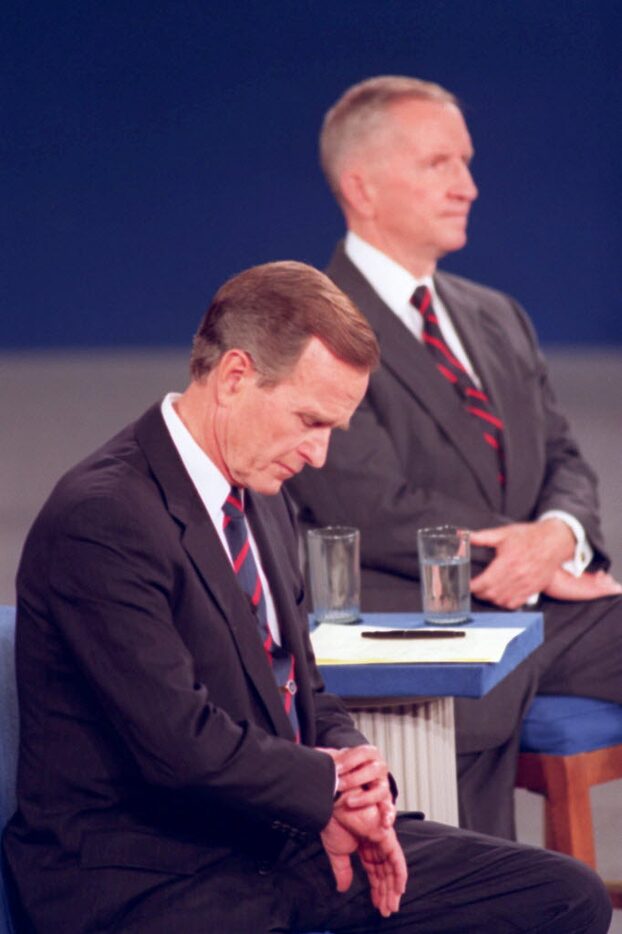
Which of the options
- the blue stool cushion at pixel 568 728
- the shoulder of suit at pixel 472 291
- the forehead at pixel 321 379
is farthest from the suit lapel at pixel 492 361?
the forehead at pixel 321 379

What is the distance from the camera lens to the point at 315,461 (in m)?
2.42

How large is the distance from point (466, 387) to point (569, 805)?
975 mm

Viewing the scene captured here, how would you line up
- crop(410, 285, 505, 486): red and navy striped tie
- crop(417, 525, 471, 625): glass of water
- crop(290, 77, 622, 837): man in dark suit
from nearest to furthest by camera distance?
crop(417, 525, 471, 625): glass of water, crop(290, 77, 622, 837): man in dark suit, crop(410, 285, 505, 486): red and navy striped tie

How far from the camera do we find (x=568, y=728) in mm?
3393

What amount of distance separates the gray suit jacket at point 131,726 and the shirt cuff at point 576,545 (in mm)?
1603

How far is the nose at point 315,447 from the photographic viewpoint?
94.3 inches

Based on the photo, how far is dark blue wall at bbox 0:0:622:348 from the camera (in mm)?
12328

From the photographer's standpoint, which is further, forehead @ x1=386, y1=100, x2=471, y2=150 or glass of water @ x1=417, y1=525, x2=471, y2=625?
forehead @ x1=386, y1=100, x2=471, y2=150

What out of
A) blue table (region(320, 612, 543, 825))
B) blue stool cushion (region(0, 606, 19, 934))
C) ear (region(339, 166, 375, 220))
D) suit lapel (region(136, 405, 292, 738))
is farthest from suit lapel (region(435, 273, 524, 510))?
blue stool cushion (region(0, 606, 19, 934))

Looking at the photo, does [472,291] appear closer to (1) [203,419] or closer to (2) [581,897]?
(1) [203,419]

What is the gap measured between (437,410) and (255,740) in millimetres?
1685

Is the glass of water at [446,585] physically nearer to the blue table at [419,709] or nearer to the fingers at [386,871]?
the blue table at [419,709]

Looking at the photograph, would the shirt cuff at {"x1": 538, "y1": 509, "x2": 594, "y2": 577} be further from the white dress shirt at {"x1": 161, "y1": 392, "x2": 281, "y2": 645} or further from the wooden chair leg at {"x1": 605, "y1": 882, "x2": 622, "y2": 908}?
the white dress shirt at {"x1": 161, "y1": 392, "x2": 281, "y2": 645}

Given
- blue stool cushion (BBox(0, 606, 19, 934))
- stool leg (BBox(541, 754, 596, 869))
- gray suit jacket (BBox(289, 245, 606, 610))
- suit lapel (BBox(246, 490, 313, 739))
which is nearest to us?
blue stool cushion (BBox(0, 606, 19, 934))
